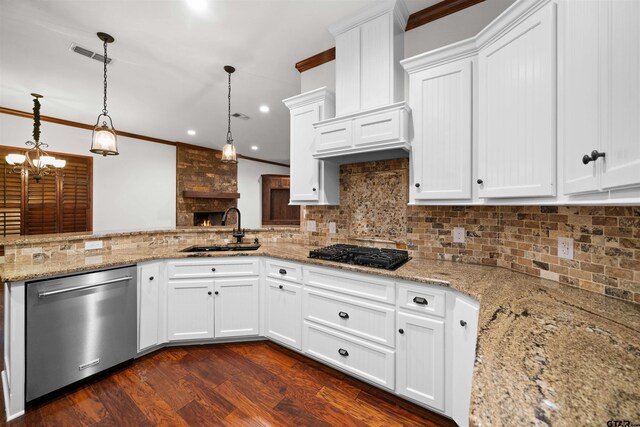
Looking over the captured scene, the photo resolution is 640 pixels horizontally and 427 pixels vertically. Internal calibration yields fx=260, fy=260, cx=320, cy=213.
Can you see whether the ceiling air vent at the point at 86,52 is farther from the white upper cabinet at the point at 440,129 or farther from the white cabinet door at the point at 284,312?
the white upper cabinet at the point at 440,129

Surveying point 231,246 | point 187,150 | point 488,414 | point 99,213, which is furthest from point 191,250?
point 187,150

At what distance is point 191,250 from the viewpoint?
2.67 metres

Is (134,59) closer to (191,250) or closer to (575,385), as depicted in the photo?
(191,250)

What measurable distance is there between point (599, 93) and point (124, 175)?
6674 millimetres

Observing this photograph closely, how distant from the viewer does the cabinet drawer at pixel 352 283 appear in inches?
69.4

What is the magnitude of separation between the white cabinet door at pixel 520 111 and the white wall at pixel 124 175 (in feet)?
16.3

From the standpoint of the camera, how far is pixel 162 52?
2697mm

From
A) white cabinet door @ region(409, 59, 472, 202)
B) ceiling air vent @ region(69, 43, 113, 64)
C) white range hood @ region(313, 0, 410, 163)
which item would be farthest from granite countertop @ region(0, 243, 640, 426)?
ceiling air vent @ region(69, 43, 113, 64)

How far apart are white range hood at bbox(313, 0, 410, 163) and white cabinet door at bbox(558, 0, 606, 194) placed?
92 centimetres

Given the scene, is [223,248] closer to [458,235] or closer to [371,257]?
[371,257]

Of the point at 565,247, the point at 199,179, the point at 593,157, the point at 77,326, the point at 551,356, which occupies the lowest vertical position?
the point at 77,326

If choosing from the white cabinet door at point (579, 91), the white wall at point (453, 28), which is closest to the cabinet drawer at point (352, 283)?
the white cabinet door at point (579, 91)

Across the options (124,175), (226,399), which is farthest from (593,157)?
(124,175)

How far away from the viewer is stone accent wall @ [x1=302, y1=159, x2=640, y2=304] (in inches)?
47.9
